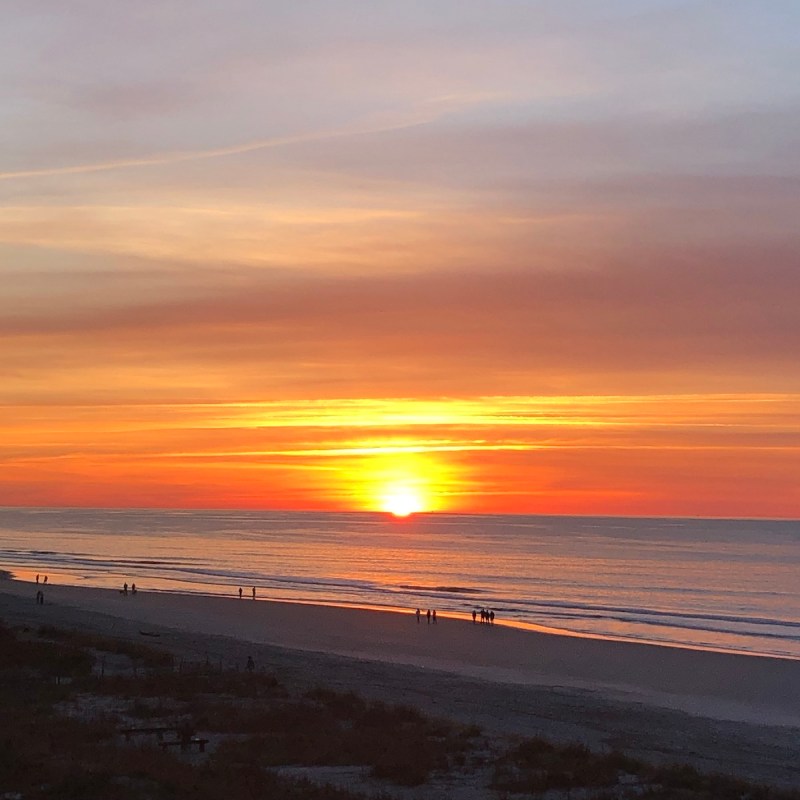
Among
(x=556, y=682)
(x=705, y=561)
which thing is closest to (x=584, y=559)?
(x=705, y=561)

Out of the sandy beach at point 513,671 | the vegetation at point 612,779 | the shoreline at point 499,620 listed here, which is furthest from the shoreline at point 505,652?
the vegetation at point 612,779

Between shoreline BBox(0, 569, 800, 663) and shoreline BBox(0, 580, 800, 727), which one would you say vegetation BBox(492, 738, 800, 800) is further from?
shoreline BBox(0, 569, 800, 663)

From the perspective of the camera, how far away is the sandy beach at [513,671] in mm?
29219

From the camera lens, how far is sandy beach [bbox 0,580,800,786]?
29219 mm

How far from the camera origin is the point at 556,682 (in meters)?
41.1

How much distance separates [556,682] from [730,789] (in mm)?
22195

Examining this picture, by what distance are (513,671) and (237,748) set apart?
2458 cm

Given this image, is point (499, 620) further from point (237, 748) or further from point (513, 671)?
point (237, 748)

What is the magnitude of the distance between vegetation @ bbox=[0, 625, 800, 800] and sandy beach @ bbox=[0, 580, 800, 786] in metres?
4.23

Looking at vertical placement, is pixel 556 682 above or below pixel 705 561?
below

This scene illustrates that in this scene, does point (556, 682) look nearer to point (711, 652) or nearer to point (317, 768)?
point (711, 652)

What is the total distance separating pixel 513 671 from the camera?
43906 millimetres

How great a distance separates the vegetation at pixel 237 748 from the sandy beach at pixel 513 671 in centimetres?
423

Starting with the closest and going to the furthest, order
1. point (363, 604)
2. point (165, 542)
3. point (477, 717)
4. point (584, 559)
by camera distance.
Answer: point (477, 717) → point (363, 604) → point (584, 559) → point (165, 542)
